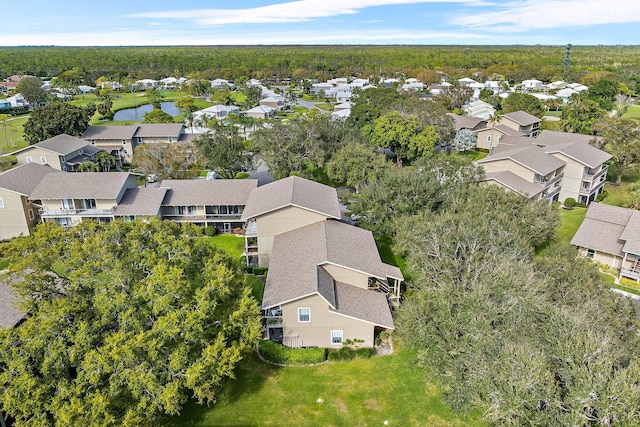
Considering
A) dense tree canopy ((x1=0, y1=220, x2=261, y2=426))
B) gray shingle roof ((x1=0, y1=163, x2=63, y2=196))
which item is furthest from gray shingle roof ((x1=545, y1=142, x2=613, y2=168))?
gray shingle roof ((x1=0, y1=163, x2=63, y2=196))

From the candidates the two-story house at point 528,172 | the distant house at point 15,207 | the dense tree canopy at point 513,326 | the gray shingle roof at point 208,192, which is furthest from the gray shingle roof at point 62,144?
the two-story house at point 528,172

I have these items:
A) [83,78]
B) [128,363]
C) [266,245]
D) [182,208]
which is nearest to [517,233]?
[266,245]

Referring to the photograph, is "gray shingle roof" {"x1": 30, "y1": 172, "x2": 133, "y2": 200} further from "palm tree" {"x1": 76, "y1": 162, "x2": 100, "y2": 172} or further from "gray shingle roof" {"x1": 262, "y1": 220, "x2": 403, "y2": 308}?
"gray shingle roof" {"x1": 262, "y1": 220, "x2": 403, "y2": 308}

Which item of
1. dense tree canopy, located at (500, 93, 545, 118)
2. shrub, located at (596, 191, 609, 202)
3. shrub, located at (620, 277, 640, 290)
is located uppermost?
dense tree canopy, located at (500, 93, 545, 118)

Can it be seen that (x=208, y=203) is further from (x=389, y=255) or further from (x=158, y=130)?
(x=158, y=130)

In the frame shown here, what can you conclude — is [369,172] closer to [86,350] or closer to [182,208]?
[182,208]

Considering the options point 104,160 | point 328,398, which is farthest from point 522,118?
point 328,398
